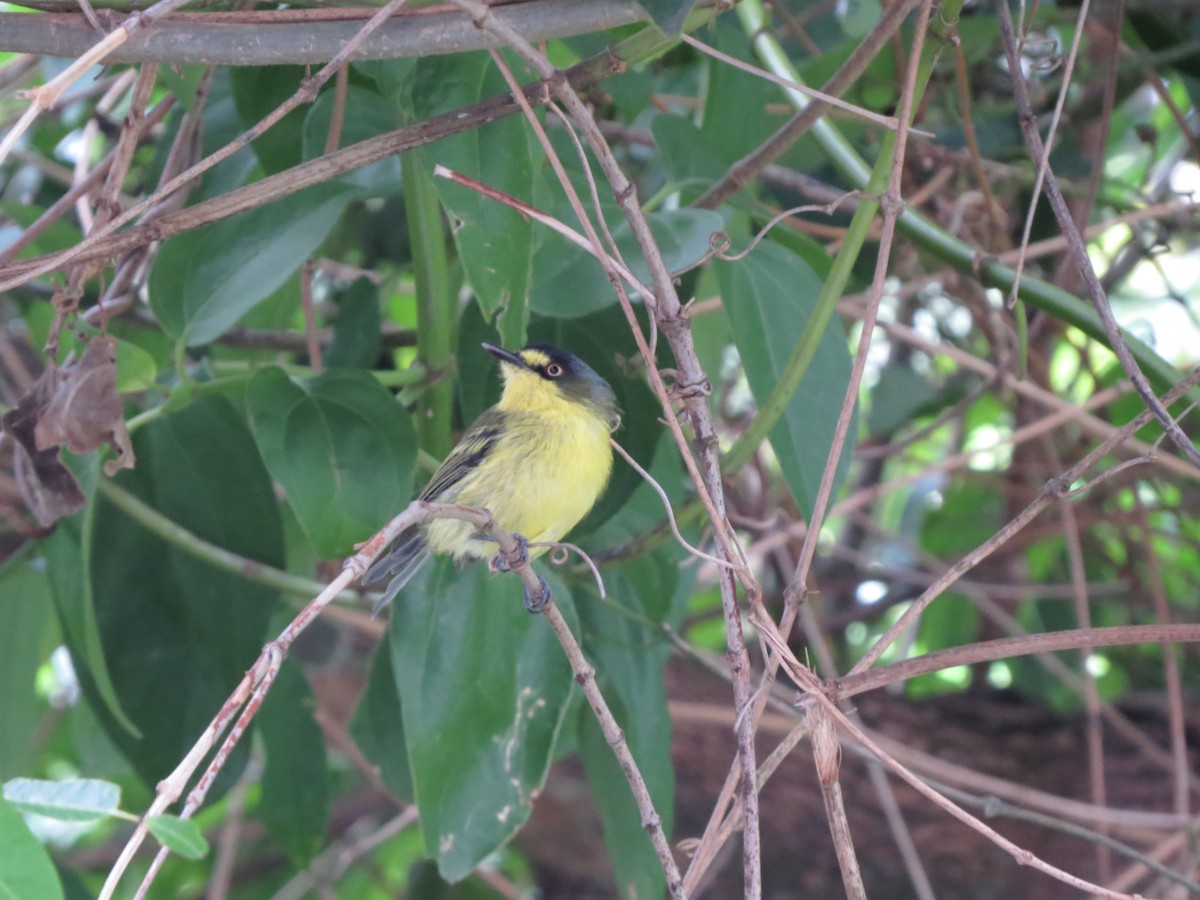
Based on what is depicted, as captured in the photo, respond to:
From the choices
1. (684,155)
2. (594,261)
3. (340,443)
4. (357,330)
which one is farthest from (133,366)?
(684,155)

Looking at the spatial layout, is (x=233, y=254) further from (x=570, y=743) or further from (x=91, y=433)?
(x=570, y=743)

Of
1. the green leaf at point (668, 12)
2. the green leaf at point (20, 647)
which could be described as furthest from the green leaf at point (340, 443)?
the green leaf at point (20, 647)

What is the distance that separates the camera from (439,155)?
1.84 meters

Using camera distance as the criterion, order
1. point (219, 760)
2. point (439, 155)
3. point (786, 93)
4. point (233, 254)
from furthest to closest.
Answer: point (786, 93) → point (233, 254) → point (439, 155) → point (219, 760)

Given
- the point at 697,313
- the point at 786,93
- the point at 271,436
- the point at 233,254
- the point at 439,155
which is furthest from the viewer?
the point at 697,313

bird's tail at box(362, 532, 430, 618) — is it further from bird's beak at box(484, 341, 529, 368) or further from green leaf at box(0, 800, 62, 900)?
green leaf at box(0, 800, 62, 900)

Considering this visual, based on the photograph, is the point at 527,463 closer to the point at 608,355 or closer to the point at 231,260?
the point at 608,355

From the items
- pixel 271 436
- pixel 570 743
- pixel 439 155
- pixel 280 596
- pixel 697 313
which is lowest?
pixel 570 743

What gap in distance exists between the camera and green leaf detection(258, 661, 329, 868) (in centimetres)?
285

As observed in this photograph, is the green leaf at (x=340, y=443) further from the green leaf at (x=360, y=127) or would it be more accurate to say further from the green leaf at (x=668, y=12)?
the green leaf at (x=668, y=12)

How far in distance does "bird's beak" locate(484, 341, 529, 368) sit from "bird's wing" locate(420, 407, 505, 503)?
13cm

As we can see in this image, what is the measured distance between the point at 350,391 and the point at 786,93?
105 centimetres

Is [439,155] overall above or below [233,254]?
above

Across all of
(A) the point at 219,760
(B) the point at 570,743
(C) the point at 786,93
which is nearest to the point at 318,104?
(C) the point at 786,93
